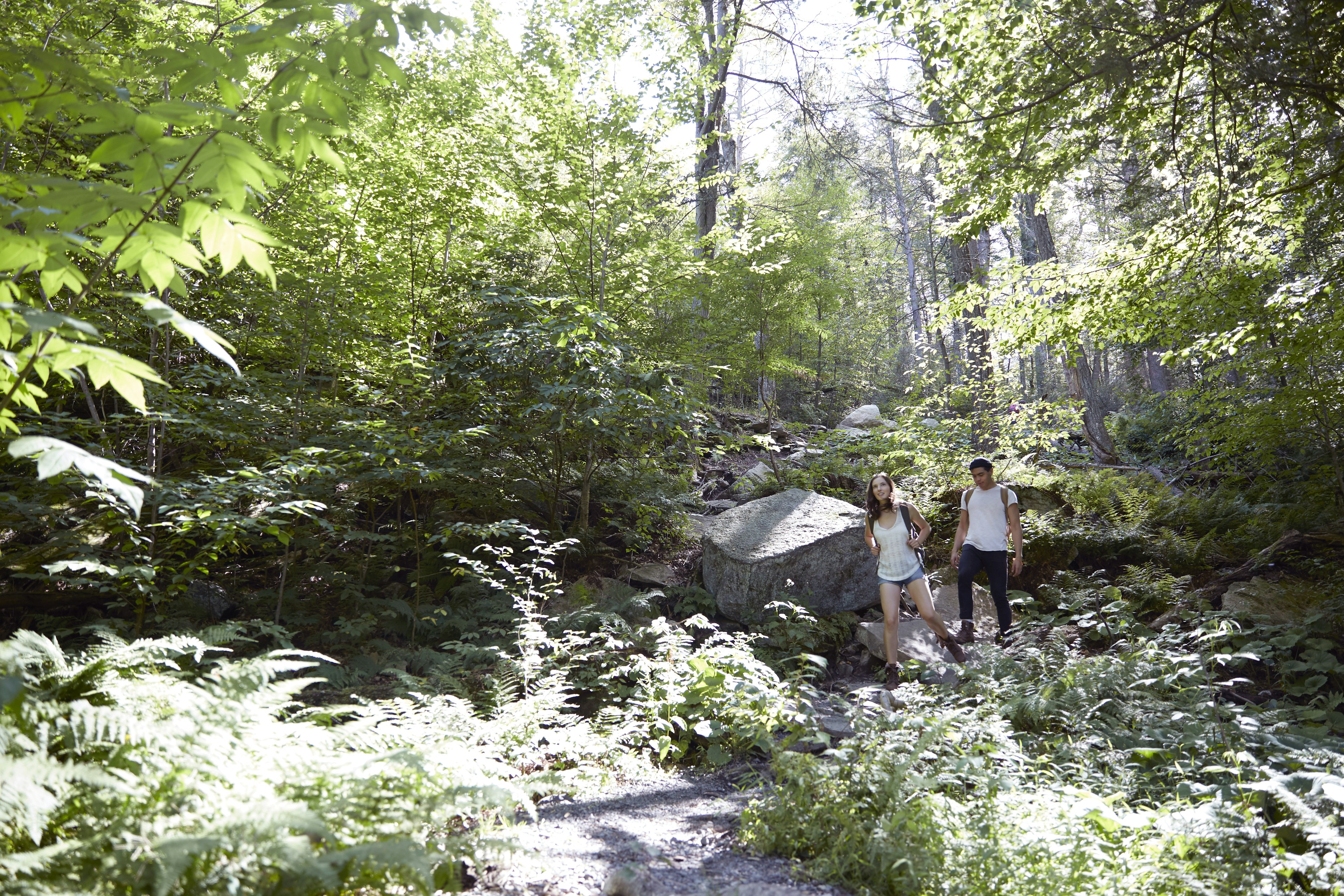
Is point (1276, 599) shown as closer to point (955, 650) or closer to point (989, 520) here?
point (989, 520)

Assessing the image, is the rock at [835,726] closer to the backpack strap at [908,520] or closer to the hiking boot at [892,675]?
the hiking boot at [892,675]

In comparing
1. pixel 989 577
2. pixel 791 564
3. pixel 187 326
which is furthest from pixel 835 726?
pixel 187 326

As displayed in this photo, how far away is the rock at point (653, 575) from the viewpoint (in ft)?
25.9

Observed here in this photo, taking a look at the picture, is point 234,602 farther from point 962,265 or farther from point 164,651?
point 962,265

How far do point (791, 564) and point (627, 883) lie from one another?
4783 mm

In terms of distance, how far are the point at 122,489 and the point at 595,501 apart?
704cm

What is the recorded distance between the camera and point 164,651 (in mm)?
3271

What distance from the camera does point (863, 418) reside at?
2100cm

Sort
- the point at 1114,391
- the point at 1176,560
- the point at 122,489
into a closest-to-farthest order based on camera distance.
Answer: the point at 122,489
the point at 1176,560
the point at 1114,391

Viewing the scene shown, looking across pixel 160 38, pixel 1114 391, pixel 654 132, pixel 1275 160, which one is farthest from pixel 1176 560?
pixel 1114 391

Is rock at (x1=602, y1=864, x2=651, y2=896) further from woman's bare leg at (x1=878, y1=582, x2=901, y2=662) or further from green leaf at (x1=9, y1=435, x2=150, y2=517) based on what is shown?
woman's bare leg at (x1=878, y1=582, x2=901, y2=662)

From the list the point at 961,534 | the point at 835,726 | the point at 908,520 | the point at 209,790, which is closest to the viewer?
the point at 209,790

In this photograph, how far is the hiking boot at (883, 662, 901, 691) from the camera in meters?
5.98

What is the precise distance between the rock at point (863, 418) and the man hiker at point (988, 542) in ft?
41.4
